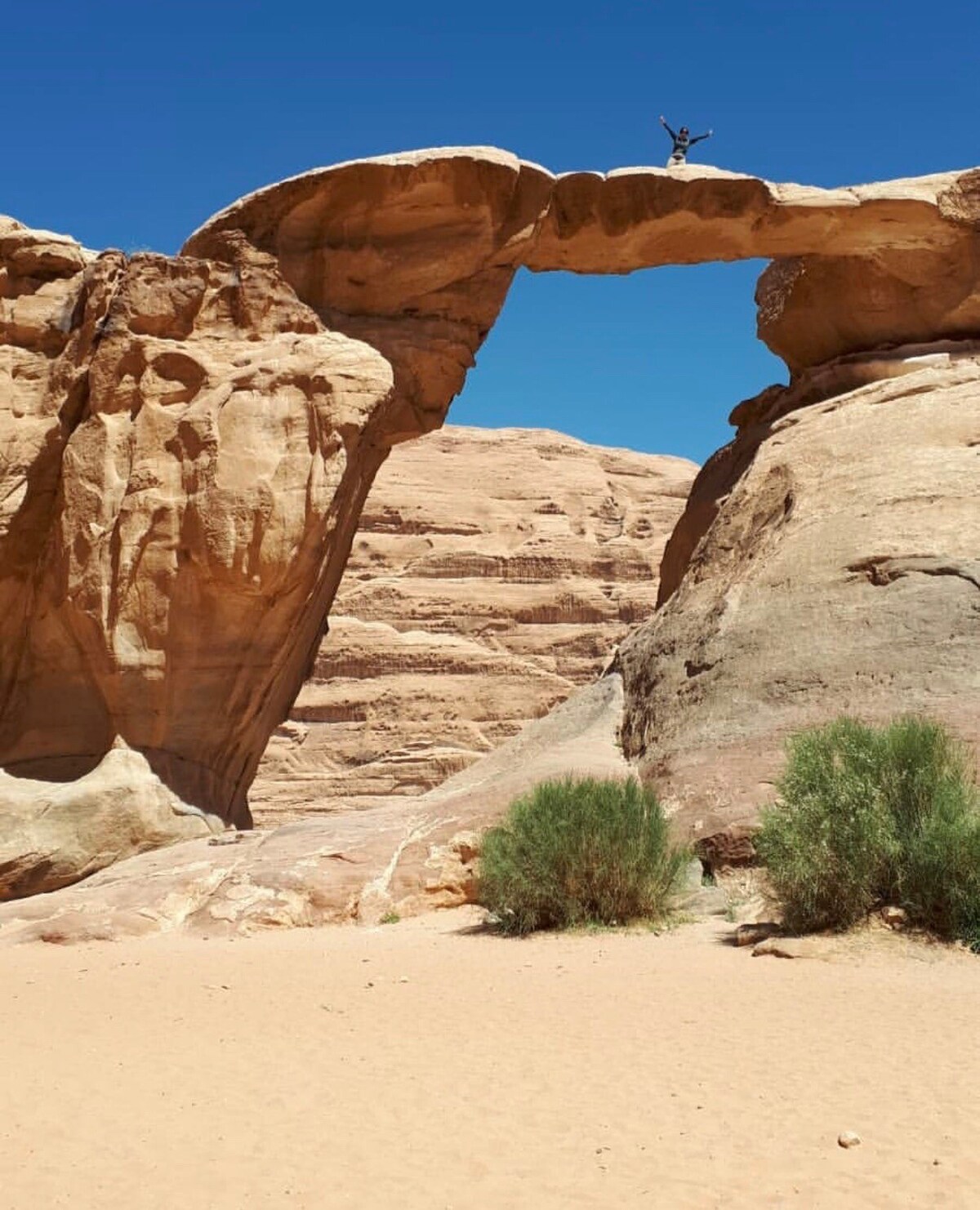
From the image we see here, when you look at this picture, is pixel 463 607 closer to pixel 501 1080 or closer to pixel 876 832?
pixel 876 832

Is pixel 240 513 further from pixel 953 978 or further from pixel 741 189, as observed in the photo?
pixel 953 978

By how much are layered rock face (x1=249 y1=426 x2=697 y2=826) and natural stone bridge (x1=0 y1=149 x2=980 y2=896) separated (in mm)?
21231

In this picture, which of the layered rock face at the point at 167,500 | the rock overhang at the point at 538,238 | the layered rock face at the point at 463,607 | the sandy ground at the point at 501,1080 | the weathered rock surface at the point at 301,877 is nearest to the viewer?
the sandy ground at the point at 501,1080

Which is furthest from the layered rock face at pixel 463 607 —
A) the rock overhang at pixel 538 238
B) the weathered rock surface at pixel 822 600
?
the weathered rock surface at pixel 822 600

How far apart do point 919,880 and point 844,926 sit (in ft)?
1.84

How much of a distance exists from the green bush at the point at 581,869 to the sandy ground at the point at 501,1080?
1.95 feet

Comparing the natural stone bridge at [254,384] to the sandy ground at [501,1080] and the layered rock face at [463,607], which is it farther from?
the layered rock face at [463,607]

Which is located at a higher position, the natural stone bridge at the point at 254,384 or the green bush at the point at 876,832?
the natural stone bridge at the point at 254,384

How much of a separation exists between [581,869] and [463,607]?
119 feet

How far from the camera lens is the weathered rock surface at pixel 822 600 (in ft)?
37.7

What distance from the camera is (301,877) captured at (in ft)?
37.6

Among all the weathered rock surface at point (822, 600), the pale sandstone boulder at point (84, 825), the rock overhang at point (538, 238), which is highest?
the rock overhang at point (538, 238)

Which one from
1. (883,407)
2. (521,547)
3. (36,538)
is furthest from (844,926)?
(521,547)

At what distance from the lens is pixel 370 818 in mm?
12906
